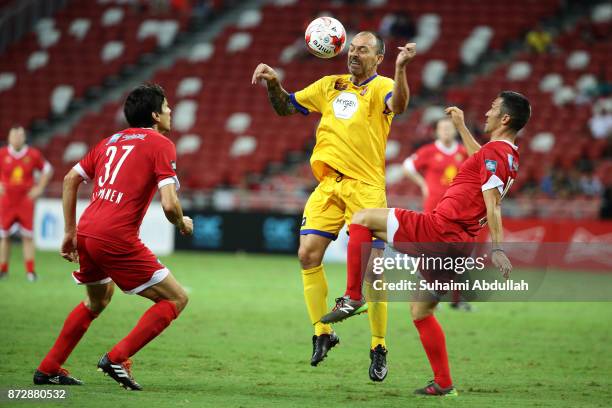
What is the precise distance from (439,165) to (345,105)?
6.14m

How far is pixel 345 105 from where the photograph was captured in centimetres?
853

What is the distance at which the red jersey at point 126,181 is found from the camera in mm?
7289

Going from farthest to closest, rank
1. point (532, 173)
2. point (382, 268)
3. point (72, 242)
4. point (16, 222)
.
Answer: point (532, 173) → point (16, 222) → point (382, 268) → point (72, 242)

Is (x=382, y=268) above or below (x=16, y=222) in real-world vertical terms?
below

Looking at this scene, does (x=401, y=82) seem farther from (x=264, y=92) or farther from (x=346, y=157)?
(x=264, y=92)

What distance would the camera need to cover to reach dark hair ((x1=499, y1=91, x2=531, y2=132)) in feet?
25.1

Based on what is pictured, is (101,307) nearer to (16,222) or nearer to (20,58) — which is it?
(16,222)

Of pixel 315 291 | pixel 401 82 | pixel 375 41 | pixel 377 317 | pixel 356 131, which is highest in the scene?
pixel 375 41

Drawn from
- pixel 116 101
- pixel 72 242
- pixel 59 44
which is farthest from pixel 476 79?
pixel 72 242

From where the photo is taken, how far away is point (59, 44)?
107 ft

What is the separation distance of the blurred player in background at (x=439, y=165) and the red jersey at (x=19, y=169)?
6.70 m

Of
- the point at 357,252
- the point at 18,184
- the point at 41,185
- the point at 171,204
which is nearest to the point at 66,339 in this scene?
the point at 171,204

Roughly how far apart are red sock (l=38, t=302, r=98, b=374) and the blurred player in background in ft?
25.0

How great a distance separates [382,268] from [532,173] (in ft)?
50.3
